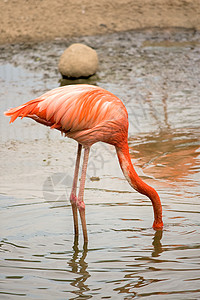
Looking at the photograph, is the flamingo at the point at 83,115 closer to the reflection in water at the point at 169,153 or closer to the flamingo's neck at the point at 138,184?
the flamingo's neck at the point at 138,184

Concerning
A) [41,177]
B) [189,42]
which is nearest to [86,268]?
[41,177]

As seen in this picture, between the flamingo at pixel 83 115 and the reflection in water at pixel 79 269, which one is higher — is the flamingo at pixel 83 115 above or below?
above

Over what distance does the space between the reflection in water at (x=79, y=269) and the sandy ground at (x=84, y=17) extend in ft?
28.2

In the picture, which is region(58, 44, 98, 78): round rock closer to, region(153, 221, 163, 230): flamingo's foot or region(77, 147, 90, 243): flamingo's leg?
region(77, 147, 90, 243): flamingo's leg

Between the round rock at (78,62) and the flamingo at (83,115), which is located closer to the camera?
the flamingo at (83,115)

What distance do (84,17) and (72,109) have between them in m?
8.70

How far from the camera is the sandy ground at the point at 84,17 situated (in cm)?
1208

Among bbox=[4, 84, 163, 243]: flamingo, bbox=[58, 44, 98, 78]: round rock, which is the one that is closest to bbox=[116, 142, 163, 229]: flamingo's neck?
bbox=[4, 84, 163, 243]: flamingo

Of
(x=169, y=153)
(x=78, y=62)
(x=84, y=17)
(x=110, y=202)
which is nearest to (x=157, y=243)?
(x=110, y=202)

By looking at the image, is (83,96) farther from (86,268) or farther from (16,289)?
(16,289)

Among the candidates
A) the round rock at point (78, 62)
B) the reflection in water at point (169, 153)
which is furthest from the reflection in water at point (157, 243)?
the round rock at point (78, 62)

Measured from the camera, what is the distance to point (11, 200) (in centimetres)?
498

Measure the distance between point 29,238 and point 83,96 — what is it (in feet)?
3.80

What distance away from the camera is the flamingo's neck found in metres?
4.28
